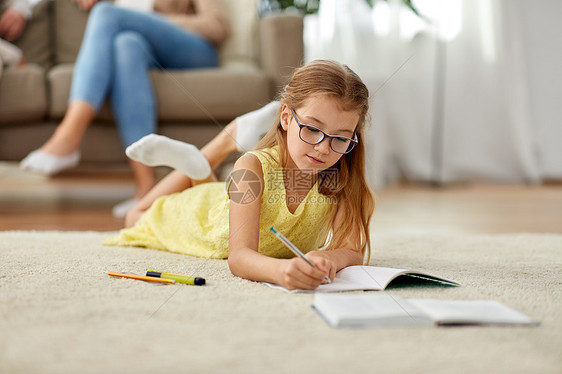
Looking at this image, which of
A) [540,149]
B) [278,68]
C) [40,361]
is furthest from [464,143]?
[40,361]

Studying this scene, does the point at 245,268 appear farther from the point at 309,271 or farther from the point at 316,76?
the point at 316,76

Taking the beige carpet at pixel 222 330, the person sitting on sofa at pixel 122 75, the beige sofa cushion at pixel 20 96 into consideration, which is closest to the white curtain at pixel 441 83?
the person sitting on sofa at pixel 122 75

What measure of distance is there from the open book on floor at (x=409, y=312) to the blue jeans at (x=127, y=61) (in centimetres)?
122

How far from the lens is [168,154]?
1.27 meters

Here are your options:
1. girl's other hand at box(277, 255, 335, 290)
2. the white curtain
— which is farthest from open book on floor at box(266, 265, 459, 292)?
the white curtain

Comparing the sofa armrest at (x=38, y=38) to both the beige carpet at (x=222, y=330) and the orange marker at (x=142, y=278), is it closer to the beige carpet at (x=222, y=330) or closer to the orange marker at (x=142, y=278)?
the beige carpet at (x=222, y=330)

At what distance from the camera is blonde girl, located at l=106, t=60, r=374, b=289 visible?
0.99 meters

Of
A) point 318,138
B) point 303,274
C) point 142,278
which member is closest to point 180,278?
point 142,278

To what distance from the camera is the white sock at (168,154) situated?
1.25 m

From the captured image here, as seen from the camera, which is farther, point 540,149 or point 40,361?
point 540,149

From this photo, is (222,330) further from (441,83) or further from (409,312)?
(441,83)

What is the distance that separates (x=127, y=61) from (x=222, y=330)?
4.52ft

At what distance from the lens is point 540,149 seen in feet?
10.6

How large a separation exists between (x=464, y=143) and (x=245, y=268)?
255 cm
